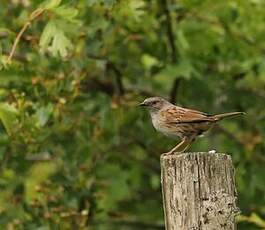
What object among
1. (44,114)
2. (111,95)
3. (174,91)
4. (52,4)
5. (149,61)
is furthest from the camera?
(174,91)

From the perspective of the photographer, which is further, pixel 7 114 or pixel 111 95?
pixel 111 95

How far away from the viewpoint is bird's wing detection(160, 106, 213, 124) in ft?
24.0

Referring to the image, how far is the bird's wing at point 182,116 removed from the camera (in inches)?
288

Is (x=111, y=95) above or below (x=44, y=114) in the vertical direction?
above

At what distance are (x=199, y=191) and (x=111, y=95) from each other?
4.50 metres

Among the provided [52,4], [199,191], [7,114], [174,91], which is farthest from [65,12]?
[174,91]

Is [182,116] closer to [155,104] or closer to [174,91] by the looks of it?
[155,104]

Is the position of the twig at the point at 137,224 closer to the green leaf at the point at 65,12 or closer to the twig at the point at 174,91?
the twig at the point at 174,91

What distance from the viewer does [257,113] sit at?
11062 mm

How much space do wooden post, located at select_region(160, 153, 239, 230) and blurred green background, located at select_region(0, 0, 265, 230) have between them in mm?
2244

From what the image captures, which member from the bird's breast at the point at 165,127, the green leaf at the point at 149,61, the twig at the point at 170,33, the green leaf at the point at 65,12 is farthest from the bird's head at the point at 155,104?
the green leaf at the point at 149,61

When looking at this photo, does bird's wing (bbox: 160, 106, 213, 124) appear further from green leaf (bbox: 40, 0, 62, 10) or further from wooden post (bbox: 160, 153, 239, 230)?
wooden post (bbox: 160, 153, 239, 230)

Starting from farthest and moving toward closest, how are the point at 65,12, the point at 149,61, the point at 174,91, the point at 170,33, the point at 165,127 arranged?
the point at 174,91, the point at 149,61, the point at 170,33, the point at 165,127, the point at 65,12

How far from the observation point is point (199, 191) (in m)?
5.75
